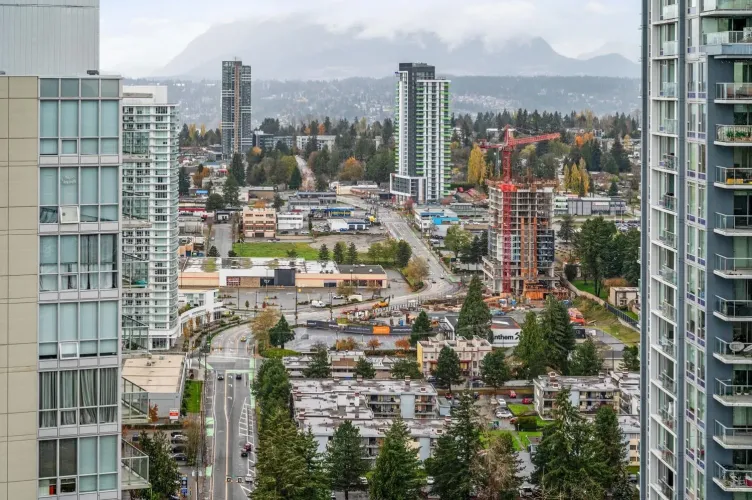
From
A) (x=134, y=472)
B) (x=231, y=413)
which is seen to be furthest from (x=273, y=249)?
(x=134, y=472)

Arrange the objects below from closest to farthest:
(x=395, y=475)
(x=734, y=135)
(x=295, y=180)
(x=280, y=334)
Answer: (x=734, y=135) → (x=395, y=475) → (x=280, y=334) → (x=295, y=180)

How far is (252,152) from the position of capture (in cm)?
4688

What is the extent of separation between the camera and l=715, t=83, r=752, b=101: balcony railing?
4812mm

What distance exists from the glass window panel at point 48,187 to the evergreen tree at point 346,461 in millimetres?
7164

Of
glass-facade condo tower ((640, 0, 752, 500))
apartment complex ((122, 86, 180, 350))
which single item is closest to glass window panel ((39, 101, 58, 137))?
glass-facade condo tower ((640, 0, 752, 500))

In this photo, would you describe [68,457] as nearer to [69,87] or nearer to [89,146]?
[89,146]

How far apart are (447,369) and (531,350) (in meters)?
1.44

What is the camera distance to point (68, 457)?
3820 mm

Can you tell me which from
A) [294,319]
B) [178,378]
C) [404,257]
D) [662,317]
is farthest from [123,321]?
[404,257]

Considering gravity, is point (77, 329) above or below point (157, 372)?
above

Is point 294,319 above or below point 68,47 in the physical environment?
below

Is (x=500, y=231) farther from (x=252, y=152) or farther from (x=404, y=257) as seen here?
(x=252, y=152)

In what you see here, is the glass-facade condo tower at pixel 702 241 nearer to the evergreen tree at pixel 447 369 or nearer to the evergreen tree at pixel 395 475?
the evergreen tree at pixel 395 475

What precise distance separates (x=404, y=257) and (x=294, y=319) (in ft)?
20.0
